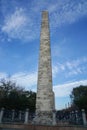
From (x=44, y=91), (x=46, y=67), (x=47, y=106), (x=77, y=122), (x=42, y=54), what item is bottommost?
(x=77, y=122)

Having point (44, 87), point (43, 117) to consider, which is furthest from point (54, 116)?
point (44, 87)

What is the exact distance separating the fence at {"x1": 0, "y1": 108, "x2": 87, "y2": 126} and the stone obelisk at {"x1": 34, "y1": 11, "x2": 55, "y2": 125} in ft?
2.39

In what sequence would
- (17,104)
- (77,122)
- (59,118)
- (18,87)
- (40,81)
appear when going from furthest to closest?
(18,87) < (17,104) < (40,81) < (59,118) < (77,122)

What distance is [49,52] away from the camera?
18922 millimetres

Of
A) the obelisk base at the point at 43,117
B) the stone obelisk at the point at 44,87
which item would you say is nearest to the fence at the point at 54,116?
the obelisk base at the point at 43,117

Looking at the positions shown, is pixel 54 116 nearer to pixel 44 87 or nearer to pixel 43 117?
pixel 43 117

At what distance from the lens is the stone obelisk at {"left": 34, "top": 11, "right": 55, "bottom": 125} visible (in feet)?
57.4

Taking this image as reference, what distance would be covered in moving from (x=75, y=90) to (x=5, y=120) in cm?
4349

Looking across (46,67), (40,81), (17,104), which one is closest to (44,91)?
(40,81)

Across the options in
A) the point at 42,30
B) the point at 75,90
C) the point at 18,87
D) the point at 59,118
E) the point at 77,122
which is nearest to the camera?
the point at 77,122

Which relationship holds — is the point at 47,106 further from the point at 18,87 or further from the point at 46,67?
the point at 18,87

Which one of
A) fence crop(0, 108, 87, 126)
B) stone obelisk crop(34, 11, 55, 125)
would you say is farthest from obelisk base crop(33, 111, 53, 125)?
fence crop(0, 108, 87, 126)

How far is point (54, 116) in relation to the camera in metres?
14.9

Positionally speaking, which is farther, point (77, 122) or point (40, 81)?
point (40, 81)
